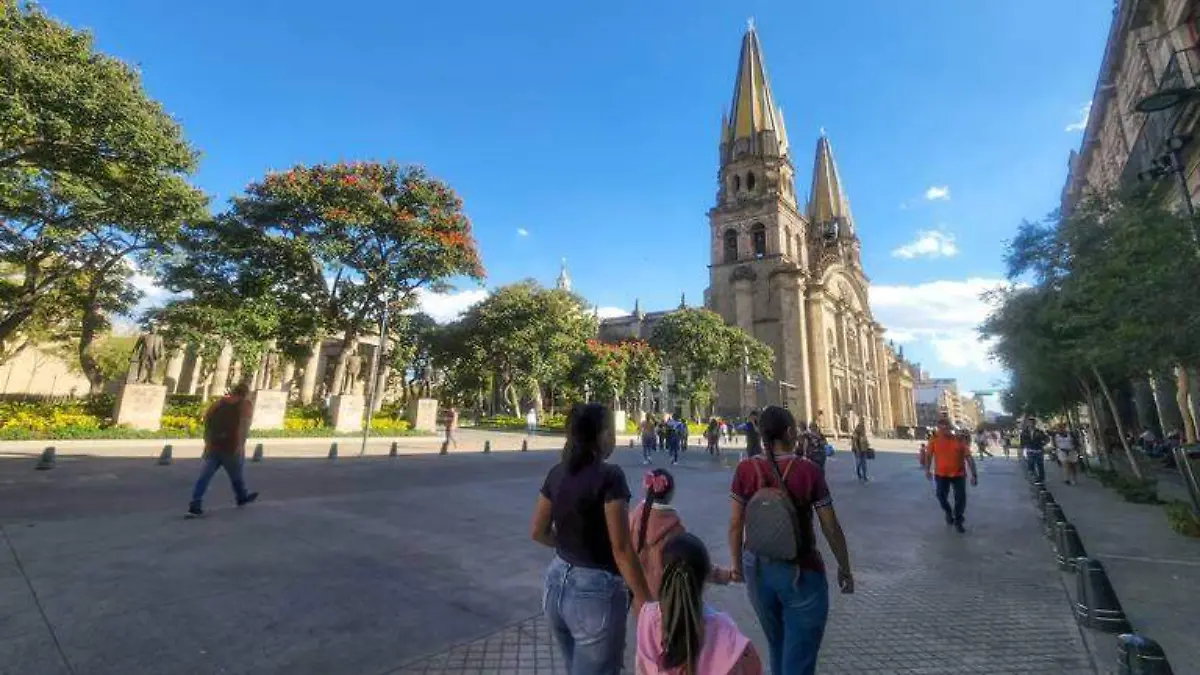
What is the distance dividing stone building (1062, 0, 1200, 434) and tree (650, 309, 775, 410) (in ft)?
75.3

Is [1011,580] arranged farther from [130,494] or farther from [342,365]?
[342,365]

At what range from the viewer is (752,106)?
5800 centimetres

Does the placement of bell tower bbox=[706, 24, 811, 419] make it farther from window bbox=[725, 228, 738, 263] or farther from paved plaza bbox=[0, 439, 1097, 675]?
paved plaza bbox=[0, 439, 1097, 675]

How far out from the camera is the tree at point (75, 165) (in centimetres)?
1388

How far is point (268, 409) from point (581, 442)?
917 inches

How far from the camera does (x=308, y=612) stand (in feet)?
13.5

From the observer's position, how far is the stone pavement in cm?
403

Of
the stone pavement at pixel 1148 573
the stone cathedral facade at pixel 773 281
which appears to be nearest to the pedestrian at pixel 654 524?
the stone pavement at pixel 1148 573

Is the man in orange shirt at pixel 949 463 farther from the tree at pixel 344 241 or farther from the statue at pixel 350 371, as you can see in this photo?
the statue at pixel 350 371

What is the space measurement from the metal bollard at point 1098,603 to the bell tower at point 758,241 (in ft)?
155

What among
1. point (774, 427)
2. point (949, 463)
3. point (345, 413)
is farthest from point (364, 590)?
point (345, 413)

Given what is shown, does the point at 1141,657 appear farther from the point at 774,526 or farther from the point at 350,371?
the point at 350,371


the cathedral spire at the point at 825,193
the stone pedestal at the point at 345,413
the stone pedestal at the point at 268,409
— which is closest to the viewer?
the stone pedestal at the point at 268,409

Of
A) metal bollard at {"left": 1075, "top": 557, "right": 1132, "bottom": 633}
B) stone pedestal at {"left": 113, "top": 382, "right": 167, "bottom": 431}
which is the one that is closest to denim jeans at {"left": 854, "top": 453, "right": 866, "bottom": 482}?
metal bollard at {"left": 1075, "top": 557, "right": 1132, "bottom": 633}
